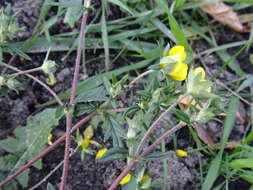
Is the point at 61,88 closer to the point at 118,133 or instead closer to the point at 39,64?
the point at 39,64

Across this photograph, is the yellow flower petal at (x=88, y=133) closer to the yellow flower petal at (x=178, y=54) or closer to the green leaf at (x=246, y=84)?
the yellow flower petal at (x=178, y=54)

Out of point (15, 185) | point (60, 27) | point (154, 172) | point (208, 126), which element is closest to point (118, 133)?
point (154, 172)

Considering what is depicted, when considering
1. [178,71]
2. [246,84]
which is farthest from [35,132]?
[246,84]

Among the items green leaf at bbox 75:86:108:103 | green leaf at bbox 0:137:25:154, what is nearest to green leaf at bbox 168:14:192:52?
green leaf at bbox 75:86:108:103


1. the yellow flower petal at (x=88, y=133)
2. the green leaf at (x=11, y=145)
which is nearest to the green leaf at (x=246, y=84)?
the yellow flower petal at (x=88, y=133)

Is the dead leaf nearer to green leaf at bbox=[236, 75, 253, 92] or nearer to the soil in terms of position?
the soil

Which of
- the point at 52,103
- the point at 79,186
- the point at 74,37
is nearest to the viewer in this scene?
Result: the point at 79,186

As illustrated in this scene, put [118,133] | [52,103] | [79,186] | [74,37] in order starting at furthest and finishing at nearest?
[74,37] → [52,103] → [79,186] → [118,133]
